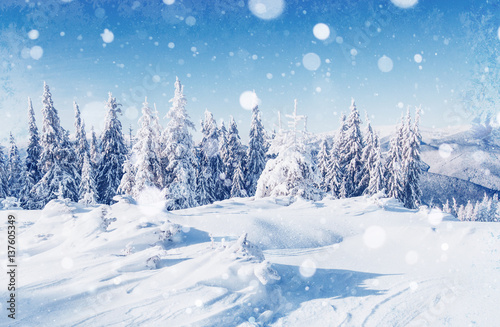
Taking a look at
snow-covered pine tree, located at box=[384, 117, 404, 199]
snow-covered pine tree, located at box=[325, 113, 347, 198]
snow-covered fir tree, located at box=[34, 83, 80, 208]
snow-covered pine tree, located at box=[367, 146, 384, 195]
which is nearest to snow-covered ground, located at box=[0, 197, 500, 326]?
snow-covered fir tree, located at box=[34, 83, 80, 208]

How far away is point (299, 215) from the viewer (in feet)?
28.8

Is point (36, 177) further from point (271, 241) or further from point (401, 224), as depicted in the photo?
point (401, 224)

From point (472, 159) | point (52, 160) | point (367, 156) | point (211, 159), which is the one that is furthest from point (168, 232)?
point (472, 159)

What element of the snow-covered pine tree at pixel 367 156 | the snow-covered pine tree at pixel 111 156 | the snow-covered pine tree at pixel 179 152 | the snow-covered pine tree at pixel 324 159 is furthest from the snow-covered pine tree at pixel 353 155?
the snow-covered pine tree at pixel 111 156

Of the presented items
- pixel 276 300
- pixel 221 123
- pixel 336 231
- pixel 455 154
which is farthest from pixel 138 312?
pixel 455 154

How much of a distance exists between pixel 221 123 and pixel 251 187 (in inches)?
371

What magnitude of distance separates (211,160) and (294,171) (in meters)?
17.2

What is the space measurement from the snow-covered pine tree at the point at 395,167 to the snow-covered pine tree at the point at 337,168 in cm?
460

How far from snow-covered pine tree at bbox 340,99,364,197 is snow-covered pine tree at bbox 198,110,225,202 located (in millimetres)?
14154

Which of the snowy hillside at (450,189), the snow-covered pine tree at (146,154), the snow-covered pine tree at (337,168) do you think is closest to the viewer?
the snow-covered pine tree at (146,154)

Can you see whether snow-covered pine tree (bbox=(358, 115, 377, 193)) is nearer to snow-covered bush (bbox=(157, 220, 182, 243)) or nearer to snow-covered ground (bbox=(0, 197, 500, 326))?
snow-covered ground (bbox=(0, 197, 500, 326))

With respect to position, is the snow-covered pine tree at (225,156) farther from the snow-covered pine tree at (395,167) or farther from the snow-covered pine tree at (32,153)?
the snow-covered pine tree at (32,153)

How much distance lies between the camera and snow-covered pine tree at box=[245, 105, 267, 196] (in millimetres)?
32312

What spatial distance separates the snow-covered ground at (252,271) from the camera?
12.6 feet
